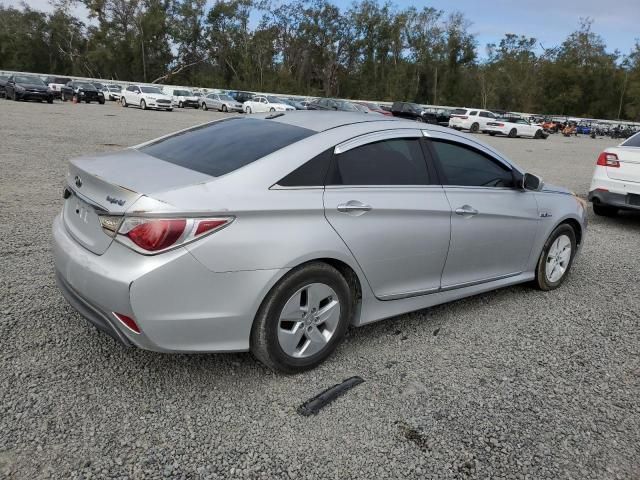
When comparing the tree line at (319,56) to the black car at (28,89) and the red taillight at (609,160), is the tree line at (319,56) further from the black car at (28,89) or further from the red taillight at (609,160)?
the red taillight at (609,160)

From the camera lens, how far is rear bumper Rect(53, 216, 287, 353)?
272 centimetres

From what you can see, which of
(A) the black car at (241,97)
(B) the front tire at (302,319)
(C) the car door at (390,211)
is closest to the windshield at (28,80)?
(A) the black car at (241,97)

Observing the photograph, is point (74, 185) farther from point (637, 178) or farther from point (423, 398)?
point (637, 178)

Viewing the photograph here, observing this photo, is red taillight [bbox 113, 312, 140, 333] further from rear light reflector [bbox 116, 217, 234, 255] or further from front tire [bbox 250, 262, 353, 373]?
front tire [bbox 250, 262, 353, 373]

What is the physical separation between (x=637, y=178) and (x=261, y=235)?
6.74 metres

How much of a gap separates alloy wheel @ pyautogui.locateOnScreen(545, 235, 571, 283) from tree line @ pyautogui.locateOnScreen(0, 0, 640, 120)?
77.3m

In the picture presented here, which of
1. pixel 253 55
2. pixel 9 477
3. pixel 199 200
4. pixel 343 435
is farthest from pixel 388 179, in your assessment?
pixel 253 55

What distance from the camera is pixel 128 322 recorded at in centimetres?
279

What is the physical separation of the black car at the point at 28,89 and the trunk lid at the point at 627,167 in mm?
32354

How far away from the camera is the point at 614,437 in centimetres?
296

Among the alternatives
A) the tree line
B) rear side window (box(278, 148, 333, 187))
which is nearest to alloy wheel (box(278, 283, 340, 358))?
rear side window (box(278, 148, 333, 187))

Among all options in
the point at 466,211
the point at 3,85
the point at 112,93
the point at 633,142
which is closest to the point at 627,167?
the point at 633,142

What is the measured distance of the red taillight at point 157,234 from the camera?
107 inches

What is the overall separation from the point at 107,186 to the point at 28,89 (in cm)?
3355
